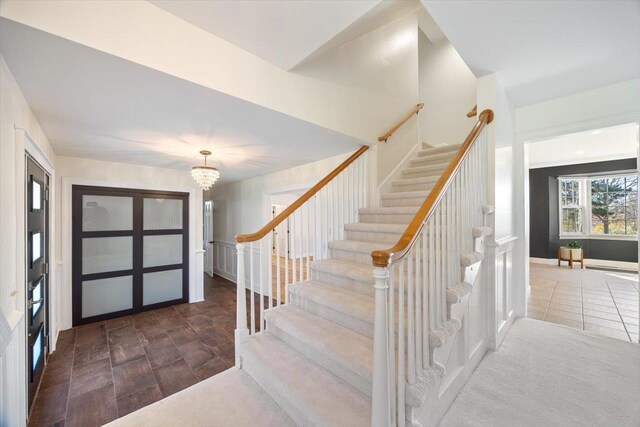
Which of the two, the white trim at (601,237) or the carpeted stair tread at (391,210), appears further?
the white trim at (601,237)

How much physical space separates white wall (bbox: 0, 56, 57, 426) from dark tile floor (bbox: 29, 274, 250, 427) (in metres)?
0.39

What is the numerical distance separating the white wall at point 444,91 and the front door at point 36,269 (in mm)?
5443

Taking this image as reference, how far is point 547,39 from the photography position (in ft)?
6.35

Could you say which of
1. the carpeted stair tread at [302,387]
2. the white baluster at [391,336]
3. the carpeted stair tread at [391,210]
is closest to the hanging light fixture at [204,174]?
the carpeted stair tread at [391,210]

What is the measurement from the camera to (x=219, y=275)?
6.45 meters

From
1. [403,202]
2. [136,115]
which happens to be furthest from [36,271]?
[403,202]

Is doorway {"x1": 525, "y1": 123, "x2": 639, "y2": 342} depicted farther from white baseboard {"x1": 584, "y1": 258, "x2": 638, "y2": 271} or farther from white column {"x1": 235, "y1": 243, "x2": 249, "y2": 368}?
white column {"x1": 235, "y1": 243, "x2": 249, "y2": 368}

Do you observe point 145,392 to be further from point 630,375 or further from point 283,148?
point 630,375

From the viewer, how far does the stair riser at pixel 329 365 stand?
1.49 meters

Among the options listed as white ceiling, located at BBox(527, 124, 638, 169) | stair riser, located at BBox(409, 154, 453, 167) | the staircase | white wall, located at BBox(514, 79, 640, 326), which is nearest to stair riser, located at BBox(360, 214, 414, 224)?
the staircase

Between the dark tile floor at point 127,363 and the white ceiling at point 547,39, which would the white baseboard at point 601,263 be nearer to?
the white ceiling at point 547,39

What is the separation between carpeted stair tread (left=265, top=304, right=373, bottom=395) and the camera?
151 centimetres

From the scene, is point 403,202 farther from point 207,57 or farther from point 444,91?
point 444,91

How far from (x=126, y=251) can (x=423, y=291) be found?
4435 mm
